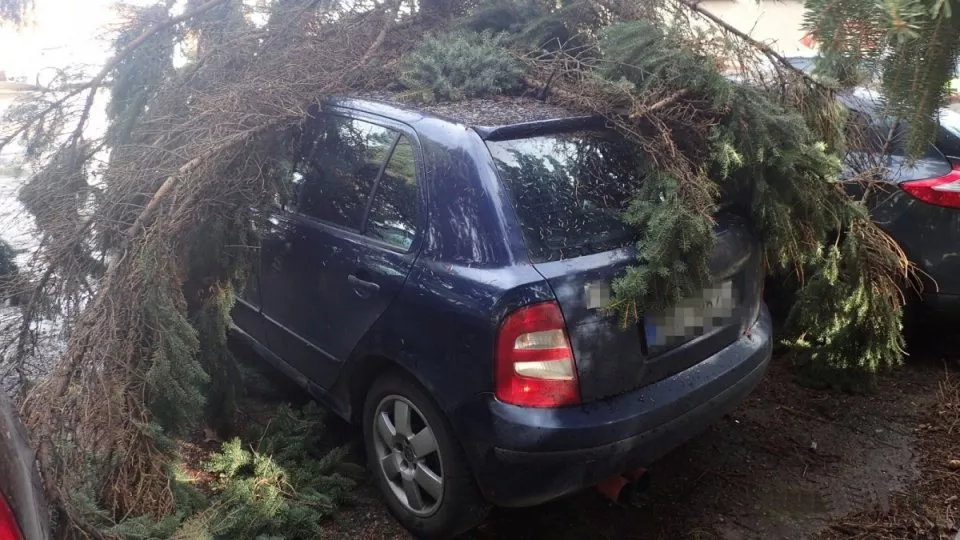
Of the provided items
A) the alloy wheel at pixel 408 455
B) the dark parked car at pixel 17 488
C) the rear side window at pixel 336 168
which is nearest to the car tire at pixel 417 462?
the alloy wheel at pixel 408 455

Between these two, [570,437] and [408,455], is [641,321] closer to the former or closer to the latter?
[570,437]

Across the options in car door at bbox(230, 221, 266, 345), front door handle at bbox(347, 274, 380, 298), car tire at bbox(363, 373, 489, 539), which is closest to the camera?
car tire at bbox(363, 373, 489, 539)

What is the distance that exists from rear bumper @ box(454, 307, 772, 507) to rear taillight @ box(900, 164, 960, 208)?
2.17 metres

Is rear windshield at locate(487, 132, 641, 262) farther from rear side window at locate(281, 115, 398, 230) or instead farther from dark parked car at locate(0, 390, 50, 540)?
dark parked car at locate(0, 390, 50, 540)

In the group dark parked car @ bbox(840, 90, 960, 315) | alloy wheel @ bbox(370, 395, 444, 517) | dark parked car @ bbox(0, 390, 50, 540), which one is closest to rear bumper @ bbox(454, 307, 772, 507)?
alloy wheel @ bbox(370, 395, 444, 517)

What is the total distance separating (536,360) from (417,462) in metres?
0.81

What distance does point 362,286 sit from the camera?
9.70 feet

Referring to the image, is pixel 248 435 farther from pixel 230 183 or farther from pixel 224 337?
pixel 230 183

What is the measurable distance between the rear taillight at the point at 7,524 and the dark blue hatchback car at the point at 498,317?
55.0 inches

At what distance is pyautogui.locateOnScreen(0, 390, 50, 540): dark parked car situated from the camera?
1477mm

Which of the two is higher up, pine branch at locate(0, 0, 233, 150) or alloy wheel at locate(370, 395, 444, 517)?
pine branch at locate(0, 0, 233, 150)

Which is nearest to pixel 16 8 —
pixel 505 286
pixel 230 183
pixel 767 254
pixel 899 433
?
pixel 230 183

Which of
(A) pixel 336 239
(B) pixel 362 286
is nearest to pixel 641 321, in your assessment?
(B) pixel 362 286

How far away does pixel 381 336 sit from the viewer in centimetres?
286
